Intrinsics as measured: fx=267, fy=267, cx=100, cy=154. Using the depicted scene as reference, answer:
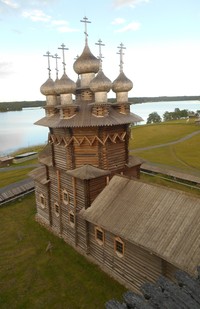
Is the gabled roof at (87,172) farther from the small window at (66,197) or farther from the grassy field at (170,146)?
the grassy field at (170,146)

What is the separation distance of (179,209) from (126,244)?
3527 millimetres

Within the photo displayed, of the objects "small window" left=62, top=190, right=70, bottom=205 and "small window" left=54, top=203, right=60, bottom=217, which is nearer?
"small window" left=62, top=190, right=70, bottom=205

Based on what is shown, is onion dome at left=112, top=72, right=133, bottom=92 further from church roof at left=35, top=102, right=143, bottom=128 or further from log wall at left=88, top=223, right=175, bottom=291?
log wall at left=88, top=223, right=175, bottom=291

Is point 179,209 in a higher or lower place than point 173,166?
higher

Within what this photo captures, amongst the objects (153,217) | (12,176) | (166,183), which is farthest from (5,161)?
(153,217)

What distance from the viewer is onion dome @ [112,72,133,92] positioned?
17.2 m

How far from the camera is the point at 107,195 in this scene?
52.8 feet

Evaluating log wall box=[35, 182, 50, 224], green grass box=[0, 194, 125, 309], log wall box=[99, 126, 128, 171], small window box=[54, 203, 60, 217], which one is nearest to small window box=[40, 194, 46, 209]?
log wall box=[35, 182, 50, 224]

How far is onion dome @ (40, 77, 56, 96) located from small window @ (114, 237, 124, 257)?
37.1ft

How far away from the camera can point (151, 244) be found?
12047 millimetres

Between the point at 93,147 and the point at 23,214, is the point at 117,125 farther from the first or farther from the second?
the point at 23,214

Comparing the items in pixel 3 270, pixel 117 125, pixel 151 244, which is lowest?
pixel 3 270

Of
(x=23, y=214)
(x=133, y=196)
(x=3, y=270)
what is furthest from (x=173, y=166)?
(x=3, y=270)

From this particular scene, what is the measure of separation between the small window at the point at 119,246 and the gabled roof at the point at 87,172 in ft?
12.7
